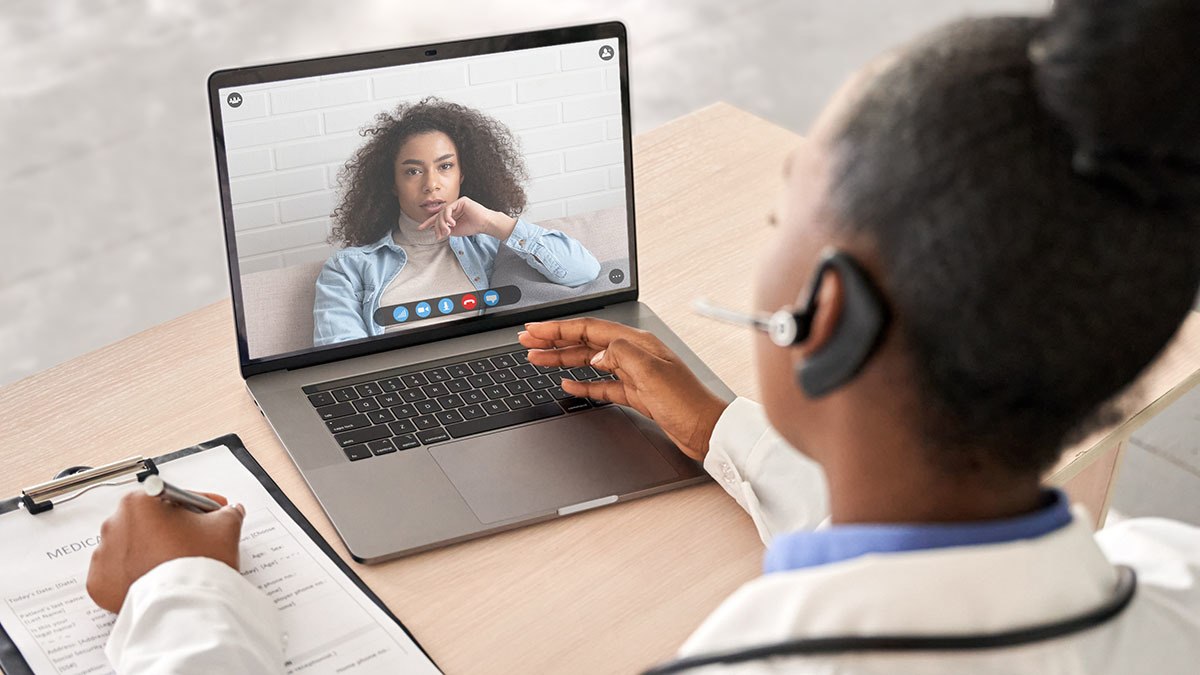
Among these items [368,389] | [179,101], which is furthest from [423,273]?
[179,101]

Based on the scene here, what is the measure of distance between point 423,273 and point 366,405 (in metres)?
0.14

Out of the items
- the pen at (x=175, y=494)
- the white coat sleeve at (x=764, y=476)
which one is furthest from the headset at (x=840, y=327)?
the pen at (x=175, y=494)

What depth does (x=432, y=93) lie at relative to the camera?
3.76 feet

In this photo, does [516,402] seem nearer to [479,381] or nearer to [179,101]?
[479,381]

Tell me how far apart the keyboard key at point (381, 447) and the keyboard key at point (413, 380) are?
0.09 m

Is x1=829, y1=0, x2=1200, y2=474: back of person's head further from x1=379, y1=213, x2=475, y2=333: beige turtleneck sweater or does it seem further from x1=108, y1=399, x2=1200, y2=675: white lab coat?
x1=379, y1=213, x2=475, y2=333: beige turtleneck sweater

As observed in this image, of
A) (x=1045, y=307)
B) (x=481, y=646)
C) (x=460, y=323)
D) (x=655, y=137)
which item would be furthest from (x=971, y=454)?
(x=655, y=137)

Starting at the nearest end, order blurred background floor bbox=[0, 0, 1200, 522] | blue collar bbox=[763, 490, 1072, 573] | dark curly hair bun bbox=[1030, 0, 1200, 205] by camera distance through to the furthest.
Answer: dark curly hair bun bbox=[1030, 0, 1200, 205] < blue collar bbox=[763, 490, 1072, 573] < blurred background floor bbox=[0, 0, 1200, 522]

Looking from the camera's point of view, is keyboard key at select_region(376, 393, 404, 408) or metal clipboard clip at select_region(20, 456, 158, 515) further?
keyboard key at select_region(376, 393, 404, 408)

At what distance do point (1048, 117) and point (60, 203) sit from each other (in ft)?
8.04

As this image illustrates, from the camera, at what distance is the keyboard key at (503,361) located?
1173 millimetres

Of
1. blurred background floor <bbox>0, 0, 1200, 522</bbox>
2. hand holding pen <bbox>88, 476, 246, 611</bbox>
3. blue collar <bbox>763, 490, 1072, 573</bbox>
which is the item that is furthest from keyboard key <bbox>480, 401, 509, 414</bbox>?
blurred background floor <bbox>0, 0, 1200, 522</bbox>

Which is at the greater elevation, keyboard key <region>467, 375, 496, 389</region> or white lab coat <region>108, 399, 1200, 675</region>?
white lab coat <region>108, 399, 1200, 675</region>

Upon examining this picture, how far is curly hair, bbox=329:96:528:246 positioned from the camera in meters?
1.13
